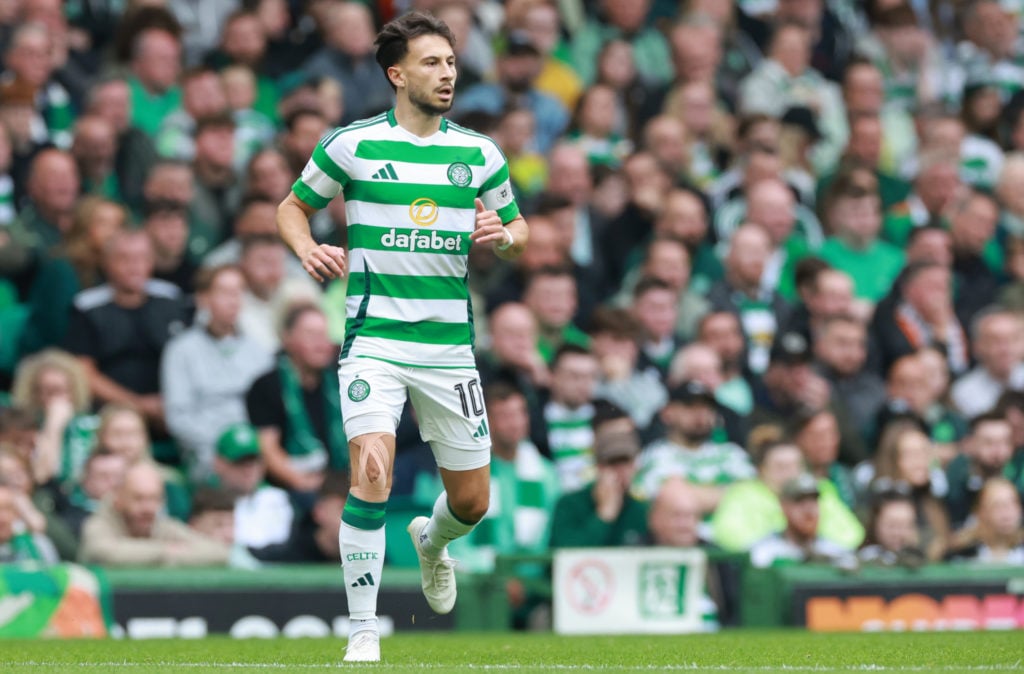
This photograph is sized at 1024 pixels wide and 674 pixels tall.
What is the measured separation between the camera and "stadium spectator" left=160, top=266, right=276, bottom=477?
12922mm

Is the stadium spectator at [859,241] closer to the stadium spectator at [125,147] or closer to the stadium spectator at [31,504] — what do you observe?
the stadium spectator at [125,147]

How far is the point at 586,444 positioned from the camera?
44.6 feet

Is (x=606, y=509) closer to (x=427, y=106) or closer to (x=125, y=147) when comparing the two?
(x=427, y=106)

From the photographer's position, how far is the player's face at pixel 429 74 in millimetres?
8750

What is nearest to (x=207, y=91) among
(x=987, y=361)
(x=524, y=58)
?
(x=524, y=58)

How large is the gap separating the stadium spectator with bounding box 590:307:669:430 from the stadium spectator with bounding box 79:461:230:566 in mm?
3359

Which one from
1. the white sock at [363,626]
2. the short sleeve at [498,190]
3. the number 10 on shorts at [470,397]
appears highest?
the short sleeve at [498,190]

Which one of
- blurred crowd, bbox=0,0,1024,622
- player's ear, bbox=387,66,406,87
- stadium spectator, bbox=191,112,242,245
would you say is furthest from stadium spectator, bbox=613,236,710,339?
player's ear, bbox=387,66,406,87

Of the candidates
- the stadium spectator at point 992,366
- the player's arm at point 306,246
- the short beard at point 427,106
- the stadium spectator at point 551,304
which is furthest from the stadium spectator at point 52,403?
the stadium spectator at point 992,366

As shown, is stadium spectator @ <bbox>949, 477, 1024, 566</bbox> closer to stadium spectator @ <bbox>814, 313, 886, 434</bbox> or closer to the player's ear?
stadium spectator @ <bbox>814, 313, 886, 434</bbox>

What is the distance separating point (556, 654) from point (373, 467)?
5.11ft

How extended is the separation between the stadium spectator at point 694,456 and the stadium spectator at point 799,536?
42cm

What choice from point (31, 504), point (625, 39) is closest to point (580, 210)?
point (625, 39)

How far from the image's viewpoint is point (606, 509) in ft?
41.2
